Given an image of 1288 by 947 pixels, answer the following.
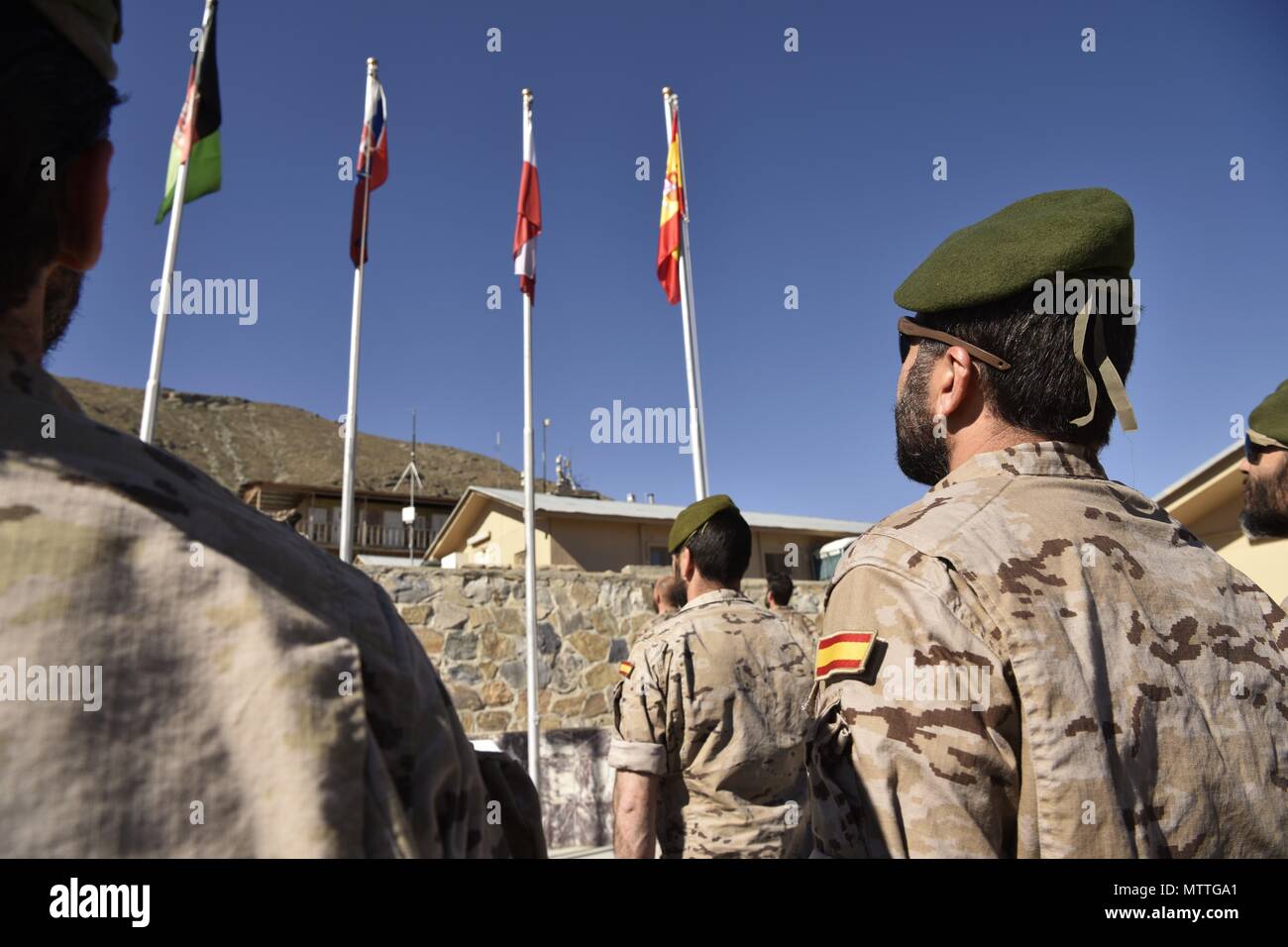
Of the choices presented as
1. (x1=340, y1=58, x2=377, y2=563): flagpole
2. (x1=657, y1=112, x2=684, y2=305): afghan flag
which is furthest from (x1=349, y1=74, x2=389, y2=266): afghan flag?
(x1=657, y1=112, x2=684, y2=305): afghan flag

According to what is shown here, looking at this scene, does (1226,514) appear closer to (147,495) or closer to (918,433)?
(918,433)

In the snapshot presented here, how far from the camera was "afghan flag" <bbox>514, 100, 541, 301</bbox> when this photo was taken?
33.1ft

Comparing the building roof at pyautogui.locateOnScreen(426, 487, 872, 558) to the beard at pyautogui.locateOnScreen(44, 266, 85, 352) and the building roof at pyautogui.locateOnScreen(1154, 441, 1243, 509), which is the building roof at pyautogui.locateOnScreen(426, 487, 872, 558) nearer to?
the building roof at pyautogui.locateOnScreen(1154, 441, 1243, 509)

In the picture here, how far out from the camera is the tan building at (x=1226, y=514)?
25.5 ft

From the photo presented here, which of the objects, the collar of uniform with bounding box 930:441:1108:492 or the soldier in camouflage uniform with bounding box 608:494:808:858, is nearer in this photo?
the collar of uniform with bounding box 930:441:1108:492

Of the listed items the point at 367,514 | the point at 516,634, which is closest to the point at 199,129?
the point at 516,634

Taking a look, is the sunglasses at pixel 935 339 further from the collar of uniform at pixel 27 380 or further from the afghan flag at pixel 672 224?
the afghan flag at pixel 672 224

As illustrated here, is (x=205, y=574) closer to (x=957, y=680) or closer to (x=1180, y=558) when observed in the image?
(x=957, y=680)

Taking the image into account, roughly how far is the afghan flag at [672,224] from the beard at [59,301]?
9.11m

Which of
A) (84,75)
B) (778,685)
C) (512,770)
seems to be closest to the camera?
(84,75)

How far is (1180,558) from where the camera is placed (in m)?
1.59
